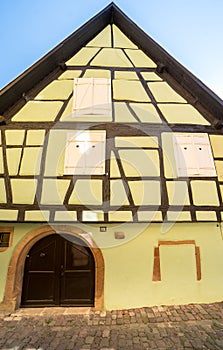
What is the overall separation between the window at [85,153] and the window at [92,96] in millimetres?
600

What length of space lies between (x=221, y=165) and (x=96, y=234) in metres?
3.24

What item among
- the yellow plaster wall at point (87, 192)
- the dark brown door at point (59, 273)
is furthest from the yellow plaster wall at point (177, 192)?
the dark brown door at point (59, 273)

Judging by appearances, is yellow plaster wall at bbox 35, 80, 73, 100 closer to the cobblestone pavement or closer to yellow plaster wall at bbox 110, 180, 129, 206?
yellow plaster wall at bbox 110, 180, 129, 206

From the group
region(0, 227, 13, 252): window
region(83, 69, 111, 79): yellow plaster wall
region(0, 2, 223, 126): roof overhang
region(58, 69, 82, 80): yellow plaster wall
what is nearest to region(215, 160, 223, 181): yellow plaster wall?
region(0, 2, 223, 126): roof overhang

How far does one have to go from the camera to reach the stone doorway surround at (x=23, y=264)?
4.06 m

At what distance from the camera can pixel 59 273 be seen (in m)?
4.41

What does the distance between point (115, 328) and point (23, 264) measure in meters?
2.22

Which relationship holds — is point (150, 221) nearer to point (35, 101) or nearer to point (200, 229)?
point (200, 229)

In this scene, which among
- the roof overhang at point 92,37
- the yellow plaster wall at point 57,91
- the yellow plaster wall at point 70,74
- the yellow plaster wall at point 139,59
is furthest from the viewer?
the yellow plaster wall at point 139,59

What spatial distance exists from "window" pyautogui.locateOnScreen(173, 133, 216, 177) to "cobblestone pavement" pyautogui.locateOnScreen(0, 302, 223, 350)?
270 centimetres

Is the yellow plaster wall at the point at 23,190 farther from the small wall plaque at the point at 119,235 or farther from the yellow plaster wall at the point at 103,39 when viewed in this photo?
the yellow plaster wall at the point at 103,39

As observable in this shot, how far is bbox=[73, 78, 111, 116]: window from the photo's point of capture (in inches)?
196

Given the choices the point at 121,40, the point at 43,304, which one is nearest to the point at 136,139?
the point at 121,40

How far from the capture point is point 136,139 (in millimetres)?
4727
